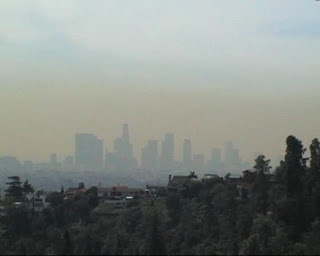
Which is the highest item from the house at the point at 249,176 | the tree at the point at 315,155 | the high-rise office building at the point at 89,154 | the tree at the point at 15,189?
the high-rise office building at the point at 89,154

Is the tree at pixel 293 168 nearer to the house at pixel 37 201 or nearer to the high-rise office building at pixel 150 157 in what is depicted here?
the house at pixel 37 201

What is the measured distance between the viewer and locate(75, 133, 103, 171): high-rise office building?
96.2m

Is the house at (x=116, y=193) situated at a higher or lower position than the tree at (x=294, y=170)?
lower

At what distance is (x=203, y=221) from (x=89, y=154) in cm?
7933

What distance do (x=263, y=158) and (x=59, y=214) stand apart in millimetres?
8156

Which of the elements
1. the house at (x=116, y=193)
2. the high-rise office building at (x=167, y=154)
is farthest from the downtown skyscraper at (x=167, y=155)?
the house at (x=116, y=193)

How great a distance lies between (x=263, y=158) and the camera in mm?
24234

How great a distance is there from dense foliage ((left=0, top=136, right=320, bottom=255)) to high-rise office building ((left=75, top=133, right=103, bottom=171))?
67.7 meters

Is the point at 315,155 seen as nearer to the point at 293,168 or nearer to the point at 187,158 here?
the point at 293,168

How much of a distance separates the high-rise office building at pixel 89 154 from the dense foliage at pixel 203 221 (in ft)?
222

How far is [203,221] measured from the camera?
2169 cm

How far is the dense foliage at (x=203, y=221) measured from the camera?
1675 centimetres

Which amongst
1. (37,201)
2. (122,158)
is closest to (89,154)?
(122,158)

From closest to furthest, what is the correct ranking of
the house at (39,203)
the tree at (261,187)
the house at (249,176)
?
1. the tree at (261,187)
2. the house at (249,176)
3. the house at (39,203)
